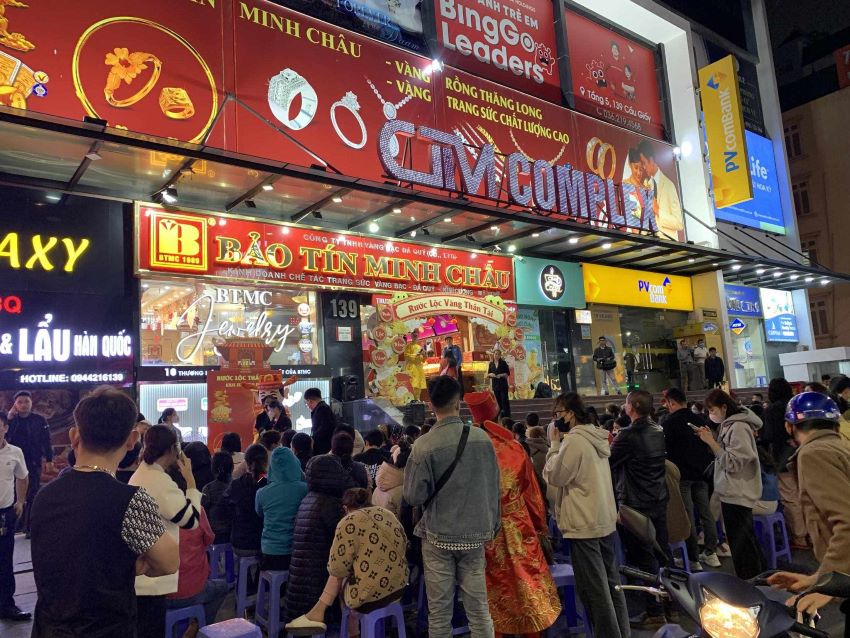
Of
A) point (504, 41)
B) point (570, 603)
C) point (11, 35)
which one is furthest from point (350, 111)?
point (570, 603)

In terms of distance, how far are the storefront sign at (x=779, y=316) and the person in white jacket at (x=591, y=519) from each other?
2255 cm

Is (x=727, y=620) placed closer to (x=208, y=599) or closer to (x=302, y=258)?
(x=208, y=599)

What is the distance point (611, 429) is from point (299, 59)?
34.6 ft

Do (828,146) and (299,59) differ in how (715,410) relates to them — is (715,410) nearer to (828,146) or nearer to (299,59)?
(299,59)

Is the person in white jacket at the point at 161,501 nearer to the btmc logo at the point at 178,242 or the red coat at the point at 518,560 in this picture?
the red coat at the point at 518,560

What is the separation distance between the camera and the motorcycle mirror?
8.25ft

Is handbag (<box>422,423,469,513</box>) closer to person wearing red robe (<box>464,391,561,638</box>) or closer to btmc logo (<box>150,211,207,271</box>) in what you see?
person wearing red robe (<box>464,391,561,638</box>)

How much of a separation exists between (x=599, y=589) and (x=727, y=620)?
7.56 feet

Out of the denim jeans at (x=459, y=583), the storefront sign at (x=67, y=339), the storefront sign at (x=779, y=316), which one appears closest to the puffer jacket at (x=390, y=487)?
the denim jeans at (x=459, y=583)

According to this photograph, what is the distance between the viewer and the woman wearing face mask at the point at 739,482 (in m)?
5.56

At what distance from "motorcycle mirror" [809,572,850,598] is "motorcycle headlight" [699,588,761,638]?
403mm

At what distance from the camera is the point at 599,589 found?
4.48 m

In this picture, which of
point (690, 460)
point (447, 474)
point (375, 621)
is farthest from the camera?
point (690, 460)

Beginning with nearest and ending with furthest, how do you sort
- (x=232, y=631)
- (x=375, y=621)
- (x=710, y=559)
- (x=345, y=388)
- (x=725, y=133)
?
(x=232, y=631) → (x=375, y=621) → (x=710, y=559) → (x=345, y=388) → (x=725, y=133)
